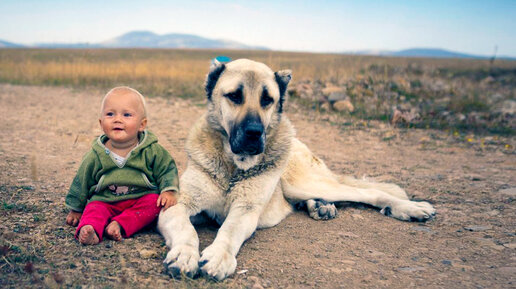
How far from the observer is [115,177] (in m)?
3.00

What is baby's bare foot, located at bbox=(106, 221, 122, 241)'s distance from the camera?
2.81m

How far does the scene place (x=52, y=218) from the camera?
319cm

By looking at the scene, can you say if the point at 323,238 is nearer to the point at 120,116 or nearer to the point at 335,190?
the point at 335,190

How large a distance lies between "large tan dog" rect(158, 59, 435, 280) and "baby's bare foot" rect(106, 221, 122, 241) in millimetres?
313

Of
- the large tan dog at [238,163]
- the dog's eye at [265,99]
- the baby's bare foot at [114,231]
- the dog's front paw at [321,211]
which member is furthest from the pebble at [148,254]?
the dog's front paw at [321,211]

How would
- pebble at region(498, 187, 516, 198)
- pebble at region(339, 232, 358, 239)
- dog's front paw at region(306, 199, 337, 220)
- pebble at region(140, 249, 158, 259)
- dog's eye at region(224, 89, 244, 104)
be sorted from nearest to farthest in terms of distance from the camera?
pebble at region(140, 249, 158, 259)
dog's eye at region(224, 89, 244, 104)
pebble at region(339, 232, 358, 239)
dog's front paw at region(306, 199, 337, 220)
pebble at region(498, 187, 516, 198)

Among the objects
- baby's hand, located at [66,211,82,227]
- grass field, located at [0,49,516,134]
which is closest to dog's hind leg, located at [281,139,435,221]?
baby's hand, located at [66,211,82,227]

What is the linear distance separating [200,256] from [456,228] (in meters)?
2.46

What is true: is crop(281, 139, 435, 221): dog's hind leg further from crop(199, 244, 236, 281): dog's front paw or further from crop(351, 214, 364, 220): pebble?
crop(199, 244, 236, 281): dog's front paw

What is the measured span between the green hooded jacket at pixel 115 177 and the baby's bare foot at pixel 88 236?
356 mm

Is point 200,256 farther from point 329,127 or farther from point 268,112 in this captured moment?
point 329,127

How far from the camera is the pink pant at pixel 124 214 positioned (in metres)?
2.79

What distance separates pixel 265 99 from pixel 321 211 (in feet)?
4.21

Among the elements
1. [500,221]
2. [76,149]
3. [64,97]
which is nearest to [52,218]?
[76,149]
